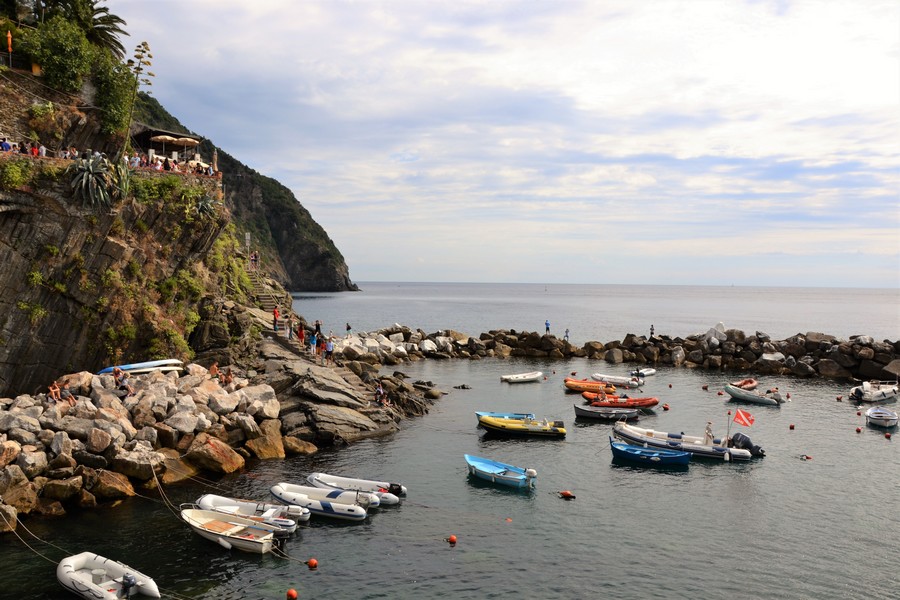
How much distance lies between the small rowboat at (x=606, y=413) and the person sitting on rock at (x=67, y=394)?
36.1 meters

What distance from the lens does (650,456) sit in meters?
39.6

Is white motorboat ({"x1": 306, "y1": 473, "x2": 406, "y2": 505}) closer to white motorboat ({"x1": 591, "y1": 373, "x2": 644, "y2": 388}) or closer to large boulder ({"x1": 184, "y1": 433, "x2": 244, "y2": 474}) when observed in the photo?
large boulder ({"x1": 184, "y1": 433, "x2": 244, "y2": 474})

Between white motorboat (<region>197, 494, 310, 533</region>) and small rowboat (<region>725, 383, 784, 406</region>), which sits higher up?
small rowboat (<region>725, 383, 784, 406</region>)

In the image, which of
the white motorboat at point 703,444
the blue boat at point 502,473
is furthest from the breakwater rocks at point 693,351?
the blue boat at point 502,473

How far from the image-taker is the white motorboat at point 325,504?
30.0 m

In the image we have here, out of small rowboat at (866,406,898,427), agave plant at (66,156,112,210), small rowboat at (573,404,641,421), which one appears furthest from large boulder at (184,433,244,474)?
small rowboat at (866,406,898,427)

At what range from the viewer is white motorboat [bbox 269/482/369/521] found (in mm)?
30047

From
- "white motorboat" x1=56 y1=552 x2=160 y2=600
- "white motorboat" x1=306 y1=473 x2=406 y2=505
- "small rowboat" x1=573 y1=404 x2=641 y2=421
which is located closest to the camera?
"white motorboat" x1=56 y1=552 x2=160 y2=600

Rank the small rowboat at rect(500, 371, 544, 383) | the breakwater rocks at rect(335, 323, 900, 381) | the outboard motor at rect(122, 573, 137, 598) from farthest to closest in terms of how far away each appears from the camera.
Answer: the breakwater rocks at rect(335, 323, 900, 381)
the small rowboat at rect(500, 371, 544, 383)
the outboard motor at rect(122, 573, 137, 598)

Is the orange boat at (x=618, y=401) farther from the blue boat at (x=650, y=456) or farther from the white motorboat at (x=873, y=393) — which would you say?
the white motorboat at (x=873, y=393)

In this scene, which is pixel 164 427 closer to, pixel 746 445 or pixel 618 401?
pixel 746 445

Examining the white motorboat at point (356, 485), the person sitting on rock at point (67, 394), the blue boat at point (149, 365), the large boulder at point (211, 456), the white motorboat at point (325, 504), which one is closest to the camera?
the white motorboat at point (325, 504)

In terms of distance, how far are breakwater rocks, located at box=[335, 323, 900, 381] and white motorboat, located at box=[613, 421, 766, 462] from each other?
38471 millimetres

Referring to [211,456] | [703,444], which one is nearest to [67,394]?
[211,456]
